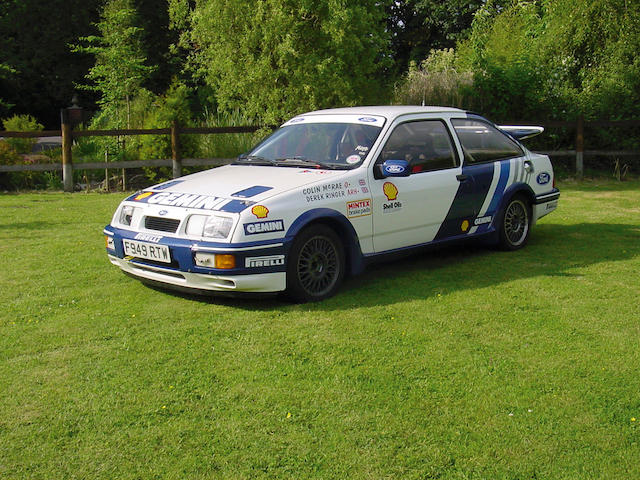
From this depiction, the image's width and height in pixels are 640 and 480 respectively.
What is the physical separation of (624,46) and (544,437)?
50.0 ft

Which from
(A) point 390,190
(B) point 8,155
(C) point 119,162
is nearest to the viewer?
(A) point 390,190

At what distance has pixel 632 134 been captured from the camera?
667 inches

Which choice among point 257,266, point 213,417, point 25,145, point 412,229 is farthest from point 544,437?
point 25,145

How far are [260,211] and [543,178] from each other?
429 centimetres

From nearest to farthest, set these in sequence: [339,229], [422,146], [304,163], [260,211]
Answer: [260,211] < [339,229] < [304,163] < [422,146]

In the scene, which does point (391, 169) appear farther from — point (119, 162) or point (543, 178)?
point (119, 162)

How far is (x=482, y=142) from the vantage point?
8.33 metres

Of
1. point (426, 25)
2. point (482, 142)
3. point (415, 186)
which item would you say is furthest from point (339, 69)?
point (426, 25)

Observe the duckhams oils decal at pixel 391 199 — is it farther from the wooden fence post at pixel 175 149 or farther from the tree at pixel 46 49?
the tree at pixel 46 49

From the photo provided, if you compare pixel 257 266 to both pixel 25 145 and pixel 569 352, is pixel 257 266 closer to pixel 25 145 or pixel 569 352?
pixel 569 352

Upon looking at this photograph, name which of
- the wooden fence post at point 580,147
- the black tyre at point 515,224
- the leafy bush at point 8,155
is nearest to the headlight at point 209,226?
the black tyre at point 515,224

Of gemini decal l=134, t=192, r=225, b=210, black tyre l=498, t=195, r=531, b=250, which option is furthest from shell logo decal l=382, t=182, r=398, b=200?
black tyre l=498, t=195, r=531, b=250

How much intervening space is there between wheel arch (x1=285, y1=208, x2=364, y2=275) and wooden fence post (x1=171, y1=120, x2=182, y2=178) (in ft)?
28.4

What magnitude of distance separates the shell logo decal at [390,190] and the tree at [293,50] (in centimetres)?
768
